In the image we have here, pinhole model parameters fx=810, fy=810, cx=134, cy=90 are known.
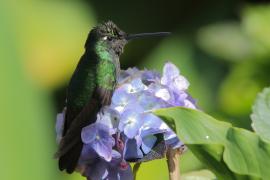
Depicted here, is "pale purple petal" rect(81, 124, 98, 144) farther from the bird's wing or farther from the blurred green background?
the blurred green background

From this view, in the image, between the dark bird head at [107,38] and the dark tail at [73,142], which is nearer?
the dark tail at [73,142]

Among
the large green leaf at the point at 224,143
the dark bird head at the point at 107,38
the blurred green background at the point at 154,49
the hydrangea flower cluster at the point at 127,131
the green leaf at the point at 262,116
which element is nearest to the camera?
the large green leaf at the point at 224,143

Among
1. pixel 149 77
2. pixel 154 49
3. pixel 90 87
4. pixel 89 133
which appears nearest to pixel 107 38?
pixel 90 87

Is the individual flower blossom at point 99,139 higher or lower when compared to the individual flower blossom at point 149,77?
lower

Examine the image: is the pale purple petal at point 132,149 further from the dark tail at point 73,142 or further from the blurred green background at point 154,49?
the blurred green background at point 154,49

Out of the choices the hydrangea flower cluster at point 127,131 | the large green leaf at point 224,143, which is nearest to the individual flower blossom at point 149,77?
the hydrangea flower cluster at point 127,131

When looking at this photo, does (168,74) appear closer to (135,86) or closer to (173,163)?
(135,86)

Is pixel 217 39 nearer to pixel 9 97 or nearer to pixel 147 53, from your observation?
pixel 147 53
